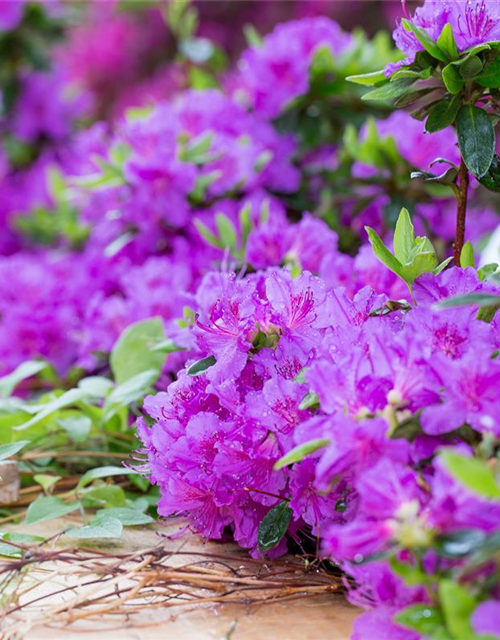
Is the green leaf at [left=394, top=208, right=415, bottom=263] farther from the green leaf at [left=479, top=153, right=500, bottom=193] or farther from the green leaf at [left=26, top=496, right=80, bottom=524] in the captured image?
the green leaf at [left=26, top=496, right=80, bottom=524]

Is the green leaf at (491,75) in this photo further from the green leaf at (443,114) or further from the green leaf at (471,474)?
the green leaf at (471,474)

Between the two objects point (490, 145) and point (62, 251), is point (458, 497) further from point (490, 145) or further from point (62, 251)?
point (62, 251)

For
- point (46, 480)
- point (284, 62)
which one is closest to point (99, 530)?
point (46, 480)

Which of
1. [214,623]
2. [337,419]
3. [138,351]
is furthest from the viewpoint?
[138,351]

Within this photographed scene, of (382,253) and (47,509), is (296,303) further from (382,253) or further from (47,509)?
(47,509)

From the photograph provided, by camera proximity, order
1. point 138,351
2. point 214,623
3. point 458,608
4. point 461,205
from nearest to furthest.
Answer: point 458,608, point 214,623, point 461,205, point 138,351

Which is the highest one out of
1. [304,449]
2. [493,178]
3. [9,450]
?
[493,178]

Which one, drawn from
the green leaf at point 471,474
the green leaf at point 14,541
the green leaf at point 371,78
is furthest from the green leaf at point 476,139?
the green leaf at point 14,541

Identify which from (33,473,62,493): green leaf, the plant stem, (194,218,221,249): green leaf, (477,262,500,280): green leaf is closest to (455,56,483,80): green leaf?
the plant stem
